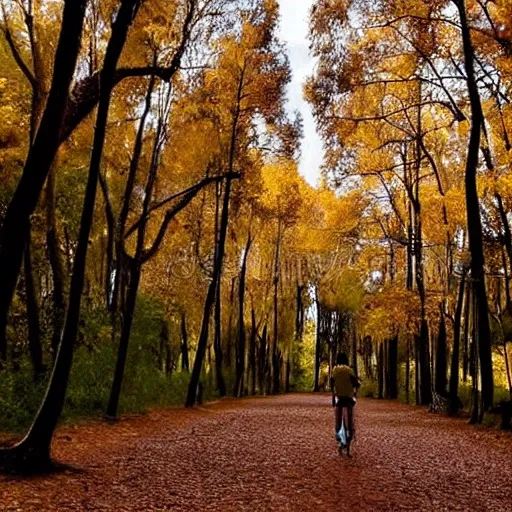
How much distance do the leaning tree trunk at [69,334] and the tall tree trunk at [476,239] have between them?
30.2 feet

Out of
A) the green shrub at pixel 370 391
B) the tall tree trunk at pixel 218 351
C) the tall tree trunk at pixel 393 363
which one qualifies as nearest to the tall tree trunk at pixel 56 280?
the tall tree trunk at pixel 218 351

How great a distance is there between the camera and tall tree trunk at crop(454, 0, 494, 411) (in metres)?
14.4

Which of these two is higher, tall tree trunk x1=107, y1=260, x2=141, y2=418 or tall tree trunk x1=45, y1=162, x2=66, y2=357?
Answer: tall tree trunk x1=45, y1=162, x2=66, y2=357

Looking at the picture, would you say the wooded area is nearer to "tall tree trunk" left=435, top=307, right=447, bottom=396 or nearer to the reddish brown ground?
"tall tree trunk" left=435, top=307, right=447, bottom=396

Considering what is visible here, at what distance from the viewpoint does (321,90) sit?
51.5ft

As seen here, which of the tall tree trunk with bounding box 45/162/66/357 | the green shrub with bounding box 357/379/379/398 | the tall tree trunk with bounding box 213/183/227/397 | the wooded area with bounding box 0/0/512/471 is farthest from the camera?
the green shrub with bounding box 357/379/379/398

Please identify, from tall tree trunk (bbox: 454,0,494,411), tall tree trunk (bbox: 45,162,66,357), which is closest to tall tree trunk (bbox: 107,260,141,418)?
tall tree trunk (bbox: 45,162,66,357)

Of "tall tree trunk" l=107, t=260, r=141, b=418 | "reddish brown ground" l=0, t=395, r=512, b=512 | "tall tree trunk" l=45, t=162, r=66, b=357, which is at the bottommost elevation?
"reddish brown ground" l=0, t=395, r=512, b=512

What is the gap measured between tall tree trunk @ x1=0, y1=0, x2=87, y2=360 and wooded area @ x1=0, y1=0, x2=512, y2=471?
2 cm

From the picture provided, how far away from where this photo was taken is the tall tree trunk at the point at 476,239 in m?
14.4

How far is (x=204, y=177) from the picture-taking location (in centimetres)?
2139

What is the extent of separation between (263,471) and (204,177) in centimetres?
1424

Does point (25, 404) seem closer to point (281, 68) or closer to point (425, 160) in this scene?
point (281, 68)

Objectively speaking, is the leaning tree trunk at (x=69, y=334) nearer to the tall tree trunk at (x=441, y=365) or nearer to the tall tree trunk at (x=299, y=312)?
the tall tree trunk at (x=441, y=365)
